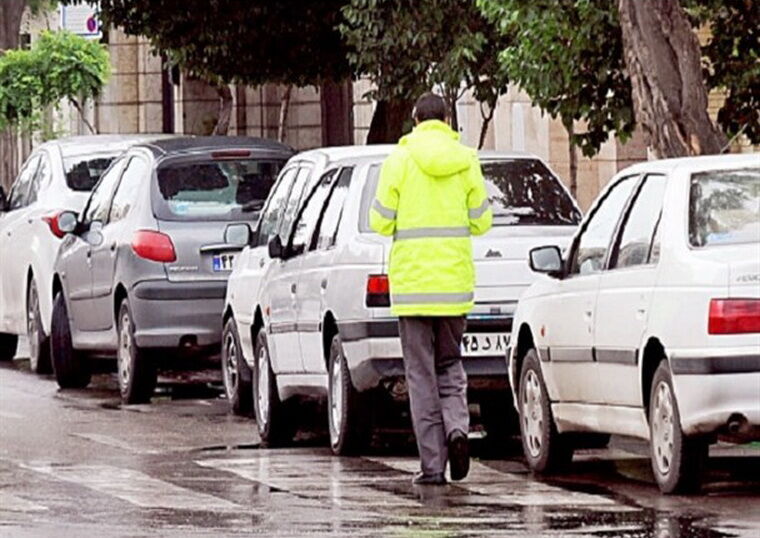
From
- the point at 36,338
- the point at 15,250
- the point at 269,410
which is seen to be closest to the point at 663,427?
the point at 269,410

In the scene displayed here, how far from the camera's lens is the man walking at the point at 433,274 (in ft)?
44.9

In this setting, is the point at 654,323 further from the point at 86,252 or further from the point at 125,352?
the point at 86,252

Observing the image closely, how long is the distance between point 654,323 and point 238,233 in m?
5.92

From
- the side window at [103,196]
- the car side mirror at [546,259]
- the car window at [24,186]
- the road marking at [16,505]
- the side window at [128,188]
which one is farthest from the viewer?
the car window at [24,186]

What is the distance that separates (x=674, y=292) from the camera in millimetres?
12539

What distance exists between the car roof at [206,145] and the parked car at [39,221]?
2.63m

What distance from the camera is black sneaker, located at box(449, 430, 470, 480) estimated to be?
1364 cm

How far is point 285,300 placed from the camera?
16688 millimetres

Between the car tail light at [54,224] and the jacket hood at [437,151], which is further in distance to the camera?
the car tail light at [54,224]

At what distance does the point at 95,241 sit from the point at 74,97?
29518 millimetres

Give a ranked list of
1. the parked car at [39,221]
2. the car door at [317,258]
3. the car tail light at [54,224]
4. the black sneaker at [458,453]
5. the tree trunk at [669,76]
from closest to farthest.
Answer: the black sneaker at [458,453]
the car door at [317,258]
the tree trunk at [669,76]
the car tail light at [54,224]
the parked car at [39,221]

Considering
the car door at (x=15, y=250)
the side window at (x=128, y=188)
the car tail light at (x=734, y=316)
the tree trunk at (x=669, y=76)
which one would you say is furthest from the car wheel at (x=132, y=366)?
the car tail light at (x=734, y=316)

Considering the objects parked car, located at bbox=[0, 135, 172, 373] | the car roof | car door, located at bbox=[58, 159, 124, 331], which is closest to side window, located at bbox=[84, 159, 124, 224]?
car door, located at bbox=[58, 159, 124, 331]

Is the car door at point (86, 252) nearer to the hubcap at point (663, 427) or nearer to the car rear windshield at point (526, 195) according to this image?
the car rear windshield at point (526, 195)
